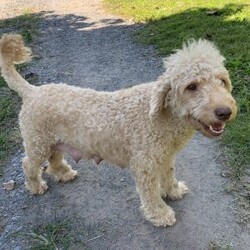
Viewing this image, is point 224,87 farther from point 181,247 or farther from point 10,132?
point 10,132

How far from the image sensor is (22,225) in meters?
4.05

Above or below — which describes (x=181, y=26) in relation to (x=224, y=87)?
below

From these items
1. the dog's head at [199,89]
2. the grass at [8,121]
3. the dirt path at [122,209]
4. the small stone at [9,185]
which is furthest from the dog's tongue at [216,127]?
the grass at [8,121]

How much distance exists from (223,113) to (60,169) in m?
2.14

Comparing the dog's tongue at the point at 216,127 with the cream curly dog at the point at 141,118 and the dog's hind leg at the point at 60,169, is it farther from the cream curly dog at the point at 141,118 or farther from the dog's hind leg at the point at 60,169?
the dog's hind leg at the point at 60,169

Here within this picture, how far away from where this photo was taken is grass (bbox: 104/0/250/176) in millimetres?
4832

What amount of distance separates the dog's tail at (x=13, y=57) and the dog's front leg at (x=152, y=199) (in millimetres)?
1312

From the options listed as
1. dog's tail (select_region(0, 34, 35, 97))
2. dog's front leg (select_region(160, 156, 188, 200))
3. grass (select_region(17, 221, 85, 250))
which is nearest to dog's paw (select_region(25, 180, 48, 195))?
grass (select_region(17, 221, 85, 250))

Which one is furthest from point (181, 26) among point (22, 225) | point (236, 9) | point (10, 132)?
point (22, 225)

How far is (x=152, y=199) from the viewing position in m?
3.78

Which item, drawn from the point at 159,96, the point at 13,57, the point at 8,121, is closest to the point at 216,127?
the point at 159,96

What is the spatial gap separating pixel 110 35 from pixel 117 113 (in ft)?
18.6

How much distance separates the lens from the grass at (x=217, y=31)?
483 centimetres

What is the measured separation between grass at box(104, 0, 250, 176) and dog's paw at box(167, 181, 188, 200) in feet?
1.91
